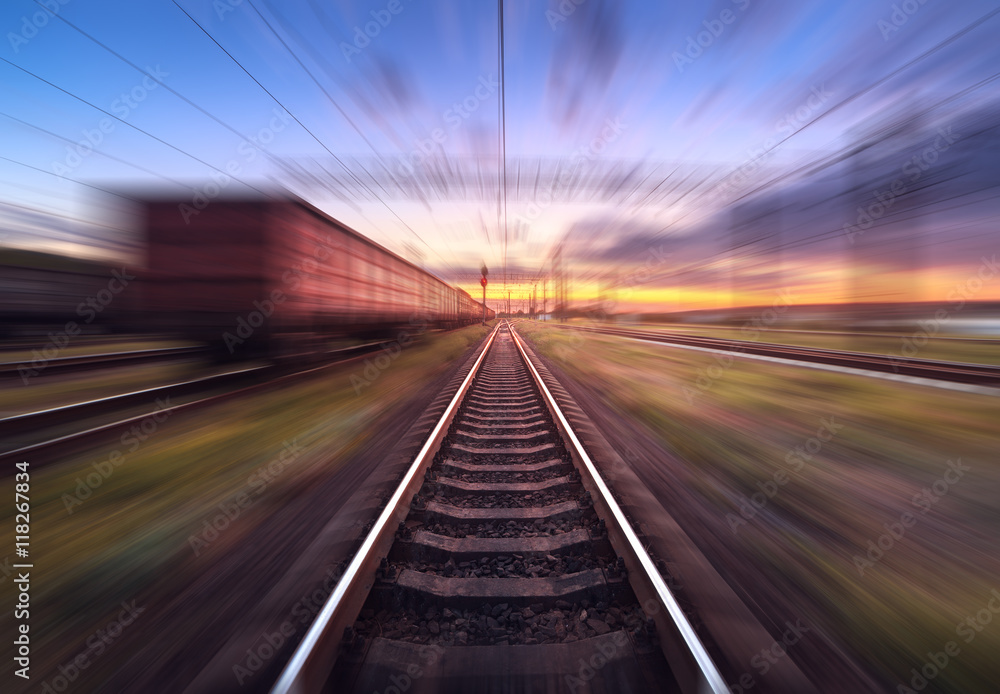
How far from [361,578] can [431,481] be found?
1428 mm

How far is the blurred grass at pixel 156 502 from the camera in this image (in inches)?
94.3

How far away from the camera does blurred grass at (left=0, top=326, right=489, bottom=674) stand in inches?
94.3

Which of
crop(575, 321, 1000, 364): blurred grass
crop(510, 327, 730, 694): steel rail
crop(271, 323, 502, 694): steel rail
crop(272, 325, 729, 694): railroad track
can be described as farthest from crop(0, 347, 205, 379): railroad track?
crop(575, 321, 1000, 364): blurred grass

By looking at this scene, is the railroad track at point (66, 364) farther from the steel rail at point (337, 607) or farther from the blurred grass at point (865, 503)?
the blurred grass at point (865, 503)

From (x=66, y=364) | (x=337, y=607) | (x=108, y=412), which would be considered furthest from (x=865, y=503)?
(x=66, y=364)

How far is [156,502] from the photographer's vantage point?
3621 millimetres

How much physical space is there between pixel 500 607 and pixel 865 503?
355 cm

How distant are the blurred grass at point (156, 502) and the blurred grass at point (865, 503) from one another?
345cm

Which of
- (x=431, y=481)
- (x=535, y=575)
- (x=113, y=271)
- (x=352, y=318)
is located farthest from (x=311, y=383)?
(x=535, y=575)

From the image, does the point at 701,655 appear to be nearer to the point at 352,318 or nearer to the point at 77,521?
the point at 77,521

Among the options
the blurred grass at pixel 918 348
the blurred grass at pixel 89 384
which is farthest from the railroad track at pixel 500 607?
the blurred grass at pixel 918 348

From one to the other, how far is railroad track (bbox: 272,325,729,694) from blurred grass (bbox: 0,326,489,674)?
0.90m

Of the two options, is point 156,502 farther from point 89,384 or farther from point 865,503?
point 89,384

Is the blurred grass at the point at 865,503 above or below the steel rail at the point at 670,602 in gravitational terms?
below
